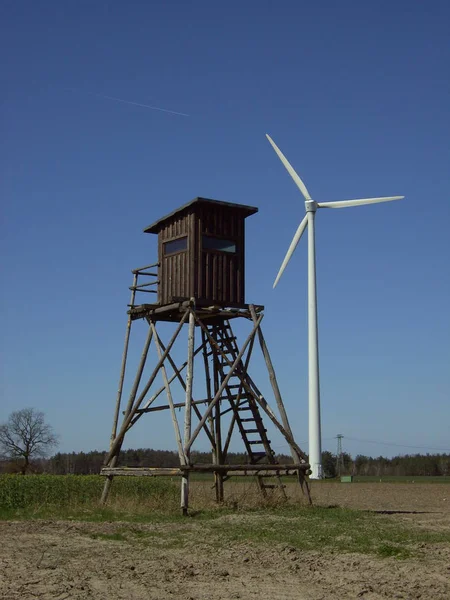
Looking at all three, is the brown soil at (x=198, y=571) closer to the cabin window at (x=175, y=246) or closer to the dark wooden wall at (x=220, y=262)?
the dark wooden wall at (x=220, y=262)

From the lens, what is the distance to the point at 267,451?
26.5 meters

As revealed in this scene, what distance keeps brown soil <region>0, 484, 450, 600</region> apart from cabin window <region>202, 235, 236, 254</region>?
10.9m

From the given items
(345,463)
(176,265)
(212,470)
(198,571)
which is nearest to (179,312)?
(176,265)

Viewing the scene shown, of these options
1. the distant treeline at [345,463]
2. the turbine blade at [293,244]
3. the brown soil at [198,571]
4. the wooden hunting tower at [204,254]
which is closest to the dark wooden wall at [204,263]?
the wooden hunting tower at [204,254]

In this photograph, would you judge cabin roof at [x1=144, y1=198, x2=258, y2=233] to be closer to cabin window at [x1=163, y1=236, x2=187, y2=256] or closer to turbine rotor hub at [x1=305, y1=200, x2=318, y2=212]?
cabin window at [x1=163, y1=236, x2=187, y2=256]

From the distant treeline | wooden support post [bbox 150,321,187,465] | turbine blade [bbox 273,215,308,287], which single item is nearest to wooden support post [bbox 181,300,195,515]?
wooden support post [bbox 150,321,187,465]

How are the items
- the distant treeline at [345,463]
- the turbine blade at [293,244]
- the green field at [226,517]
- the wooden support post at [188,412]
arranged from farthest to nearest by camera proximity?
the distant treeline at [345,463] < the turbine blade at [293,244] < the wooden support post at [188,412] < the green field at [226,517]

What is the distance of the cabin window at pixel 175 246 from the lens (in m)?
26.7

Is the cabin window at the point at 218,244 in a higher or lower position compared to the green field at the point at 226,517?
higher

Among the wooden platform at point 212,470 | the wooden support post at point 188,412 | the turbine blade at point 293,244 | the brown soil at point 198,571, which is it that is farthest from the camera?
the turbine blade at point 293,244

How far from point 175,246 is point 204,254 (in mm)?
1240

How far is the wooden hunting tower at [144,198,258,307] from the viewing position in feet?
85.4

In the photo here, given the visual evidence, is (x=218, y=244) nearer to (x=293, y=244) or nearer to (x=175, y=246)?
(x=175, y=246)

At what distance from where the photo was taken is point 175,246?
27031 millimetres
